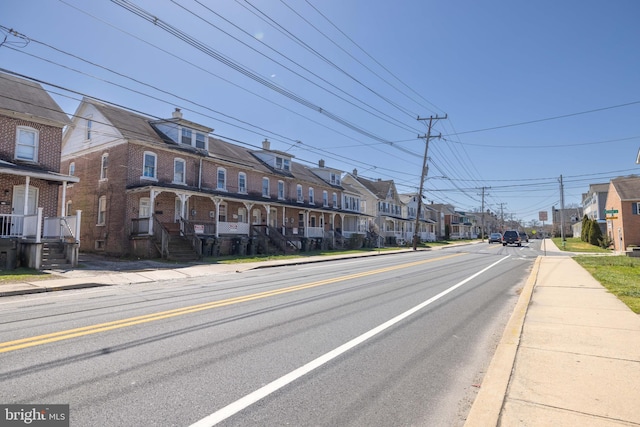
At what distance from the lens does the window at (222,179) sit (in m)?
30.1

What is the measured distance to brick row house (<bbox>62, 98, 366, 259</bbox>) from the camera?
24.0 m

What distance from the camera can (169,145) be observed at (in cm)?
2603

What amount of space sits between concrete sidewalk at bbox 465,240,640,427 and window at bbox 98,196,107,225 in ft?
84.9

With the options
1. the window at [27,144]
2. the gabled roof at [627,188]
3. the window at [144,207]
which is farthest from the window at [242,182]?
the gabled roof at [627,188]

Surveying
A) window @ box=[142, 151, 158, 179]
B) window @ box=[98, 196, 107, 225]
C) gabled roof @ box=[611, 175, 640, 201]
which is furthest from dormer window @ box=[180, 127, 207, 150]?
gabled roof @ box=[611, 175, 640, 201]

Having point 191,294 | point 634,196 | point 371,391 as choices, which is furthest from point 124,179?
point 634,196

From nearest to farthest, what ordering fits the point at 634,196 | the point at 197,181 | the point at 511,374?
the point at 511,374
the point at 197,181
the point at 634,196

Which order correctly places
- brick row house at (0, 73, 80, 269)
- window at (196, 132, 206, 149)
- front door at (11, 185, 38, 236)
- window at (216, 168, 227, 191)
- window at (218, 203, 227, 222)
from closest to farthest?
brick row house at (0, 73, 80, 269), front door at (11, 185, 38, 236), window at (196, 132, 206, 149), window at (218, 203, 227, 222), window at (216, 168, 227, 191)

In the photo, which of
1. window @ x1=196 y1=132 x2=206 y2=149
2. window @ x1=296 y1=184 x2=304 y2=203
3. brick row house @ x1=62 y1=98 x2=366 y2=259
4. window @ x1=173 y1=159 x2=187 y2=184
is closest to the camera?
brick row house @ x1=62 y1=98 x2=366 y2=259

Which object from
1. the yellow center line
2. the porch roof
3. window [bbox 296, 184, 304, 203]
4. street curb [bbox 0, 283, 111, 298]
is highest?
window [bbox 296, 184, 304, 203]

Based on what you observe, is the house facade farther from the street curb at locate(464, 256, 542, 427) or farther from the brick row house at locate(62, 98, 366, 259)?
the street curb at locate(464, 256, 542, 427)

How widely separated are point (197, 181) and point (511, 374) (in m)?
26.4

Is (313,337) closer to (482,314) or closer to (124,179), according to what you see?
(482,314)

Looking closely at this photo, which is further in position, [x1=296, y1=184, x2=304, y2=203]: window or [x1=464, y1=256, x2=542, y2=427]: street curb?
[x1=296, y1=184, x2=304, y2=203]: window
